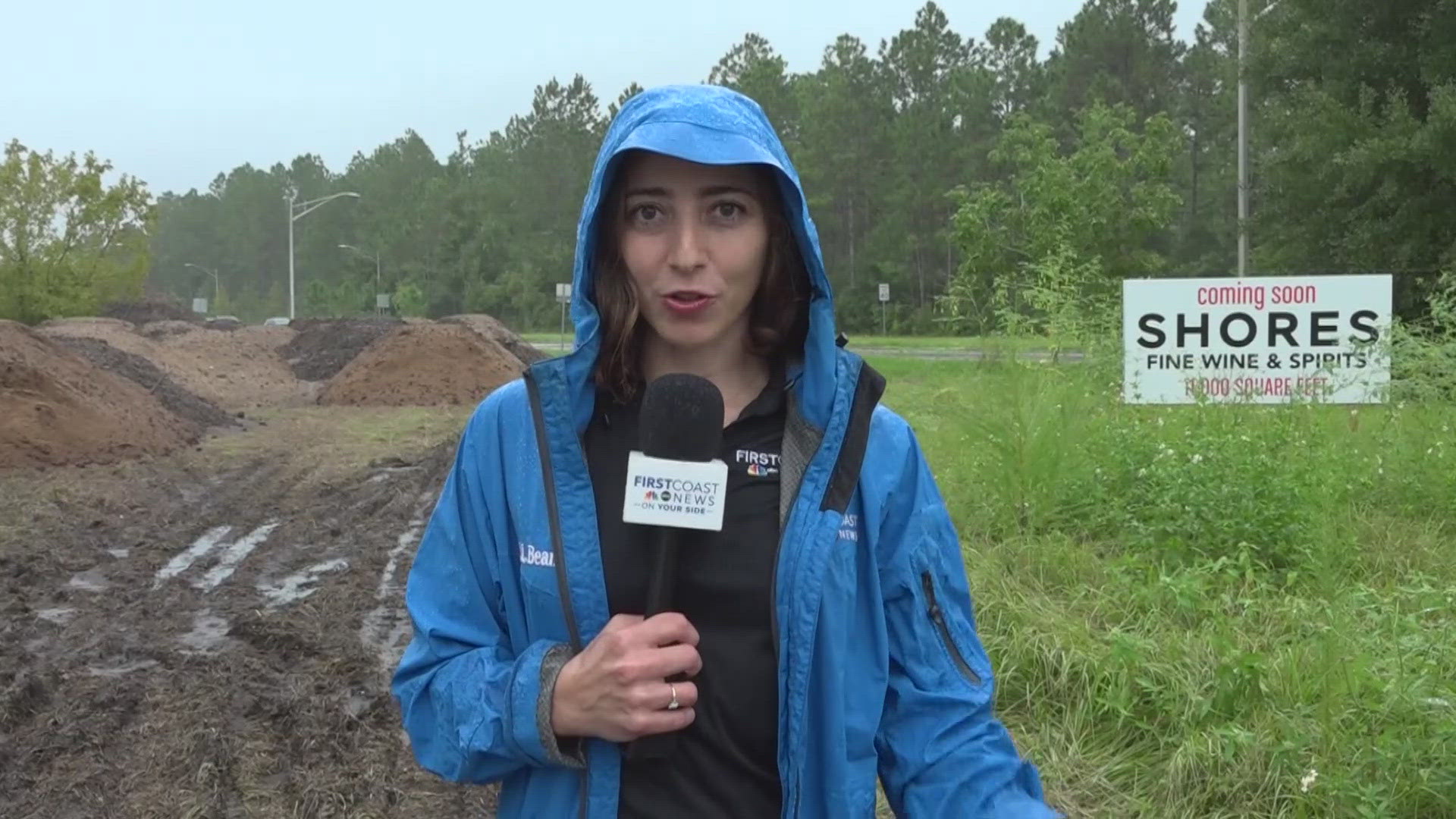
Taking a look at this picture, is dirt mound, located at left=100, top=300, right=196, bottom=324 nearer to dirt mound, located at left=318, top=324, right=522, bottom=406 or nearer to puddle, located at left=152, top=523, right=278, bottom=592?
dirt mound, located at left=318, top=324, right=522, bottom=406

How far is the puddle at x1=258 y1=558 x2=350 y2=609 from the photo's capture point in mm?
8531

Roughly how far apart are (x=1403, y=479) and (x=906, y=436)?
6.73 metres

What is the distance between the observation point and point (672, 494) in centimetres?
171

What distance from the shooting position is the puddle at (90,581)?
899cm

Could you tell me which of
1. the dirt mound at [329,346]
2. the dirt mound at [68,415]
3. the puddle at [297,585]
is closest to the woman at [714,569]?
the puddle at [297,585]

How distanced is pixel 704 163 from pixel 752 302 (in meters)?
Answer: 0.27

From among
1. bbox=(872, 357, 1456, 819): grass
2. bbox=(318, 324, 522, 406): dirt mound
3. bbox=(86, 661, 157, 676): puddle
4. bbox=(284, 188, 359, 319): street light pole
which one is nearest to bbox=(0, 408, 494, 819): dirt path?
bbox=(86, 661, 157, 676): puddle

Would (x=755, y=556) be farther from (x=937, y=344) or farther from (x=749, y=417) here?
(x=937, y=344)

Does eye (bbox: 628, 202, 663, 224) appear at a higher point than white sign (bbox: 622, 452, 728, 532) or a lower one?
higher

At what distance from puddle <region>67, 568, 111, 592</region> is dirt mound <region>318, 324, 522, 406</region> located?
13.8 meters

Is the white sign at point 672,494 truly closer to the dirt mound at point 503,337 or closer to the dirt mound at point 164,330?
the dirt mound at point 503,337

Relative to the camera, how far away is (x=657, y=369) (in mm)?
2070

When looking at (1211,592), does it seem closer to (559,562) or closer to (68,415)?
(559,562)

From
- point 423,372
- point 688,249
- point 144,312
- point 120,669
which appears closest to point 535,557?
point 688,249
